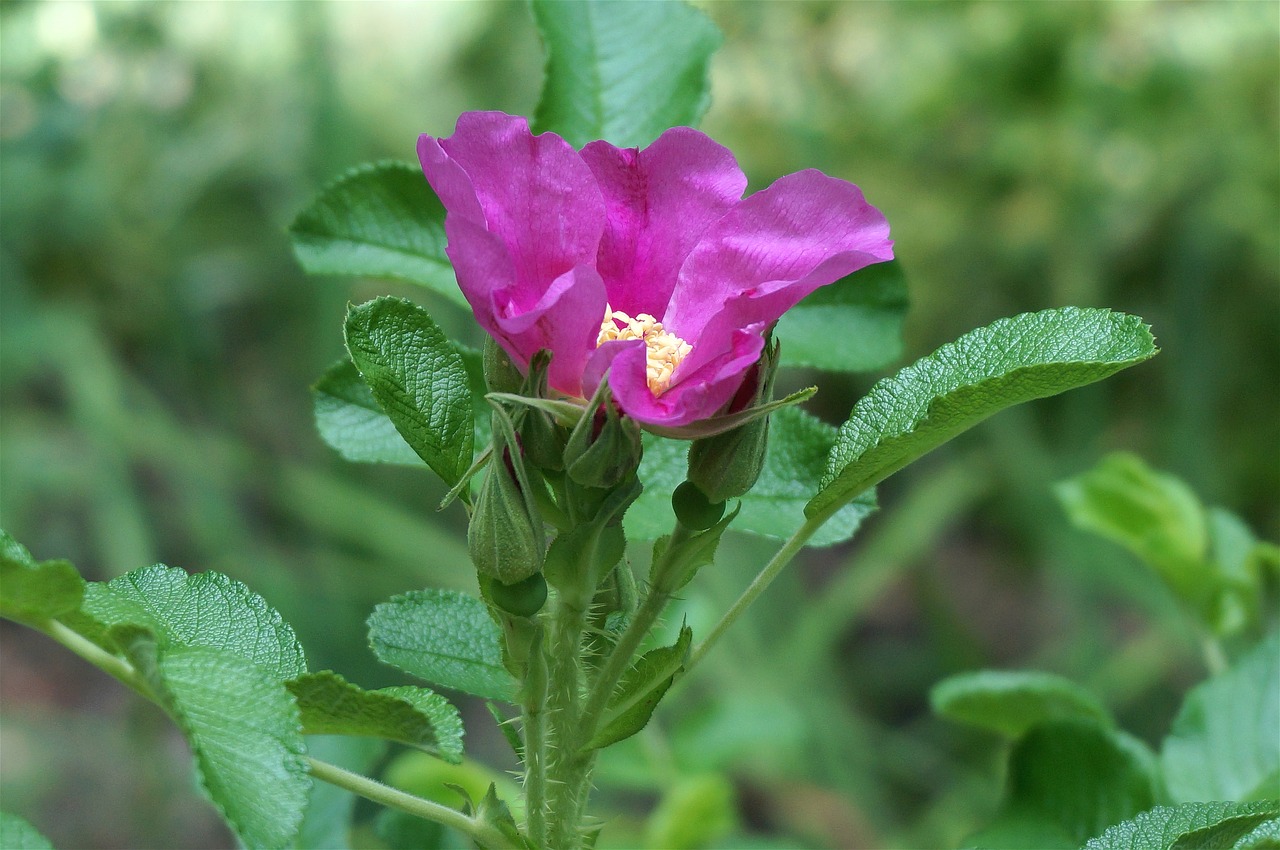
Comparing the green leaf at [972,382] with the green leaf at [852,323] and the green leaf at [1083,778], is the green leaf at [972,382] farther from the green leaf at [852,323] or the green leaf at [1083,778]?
the green leaf at [1083,778]

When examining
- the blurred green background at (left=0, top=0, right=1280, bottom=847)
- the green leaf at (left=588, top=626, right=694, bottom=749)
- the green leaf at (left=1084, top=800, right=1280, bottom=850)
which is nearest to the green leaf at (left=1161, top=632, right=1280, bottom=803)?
the green leaf at (left=1084, top=800, right=1280, bottom=850)

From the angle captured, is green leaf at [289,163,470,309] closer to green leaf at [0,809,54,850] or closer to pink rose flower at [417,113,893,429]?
pink rose flower at [417,113,893,429]

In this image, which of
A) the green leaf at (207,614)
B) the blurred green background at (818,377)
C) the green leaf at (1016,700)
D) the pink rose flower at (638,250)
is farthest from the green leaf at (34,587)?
the blurred green background at (818,377)

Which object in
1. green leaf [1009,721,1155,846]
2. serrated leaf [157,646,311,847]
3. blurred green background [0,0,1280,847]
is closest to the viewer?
serrated leaf [157,646,311,847]

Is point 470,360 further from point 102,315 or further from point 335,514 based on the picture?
point 102,315

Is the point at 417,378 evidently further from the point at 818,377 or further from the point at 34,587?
the point at 818,377

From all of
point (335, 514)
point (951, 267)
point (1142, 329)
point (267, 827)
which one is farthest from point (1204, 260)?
point (267, 827)

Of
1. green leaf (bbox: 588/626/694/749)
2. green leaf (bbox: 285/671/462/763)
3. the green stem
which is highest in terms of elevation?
green leaf (bbox: 588/626/694/749)
